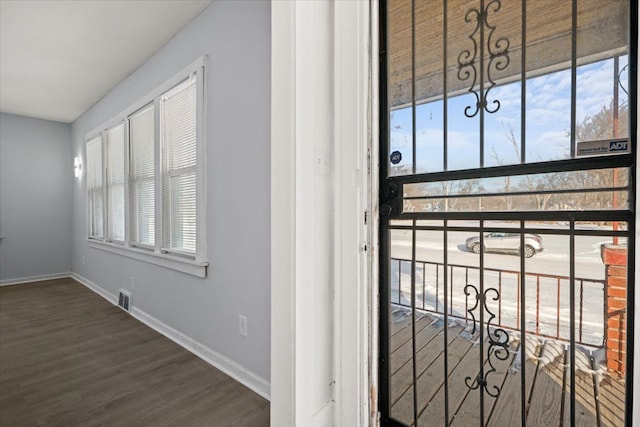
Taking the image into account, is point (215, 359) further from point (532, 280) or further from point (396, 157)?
point (532, 280)

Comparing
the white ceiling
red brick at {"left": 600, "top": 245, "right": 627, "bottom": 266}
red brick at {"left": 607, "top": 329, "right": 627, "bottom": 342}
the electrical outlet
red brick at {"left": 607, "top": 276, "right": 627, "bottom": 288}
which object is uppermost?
the white ceiling

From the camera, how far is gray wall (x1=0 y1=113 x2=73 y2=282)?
500cm

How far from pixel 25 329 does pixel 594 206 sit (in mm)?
4412

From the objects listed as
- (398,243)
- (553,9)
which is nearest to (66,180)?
(398,243)

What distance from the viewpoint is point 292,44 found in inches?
53.1

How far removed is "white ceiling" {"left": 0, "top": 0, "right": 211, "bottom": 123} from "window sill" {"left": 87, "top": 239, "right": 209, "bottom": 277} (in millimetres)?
1929

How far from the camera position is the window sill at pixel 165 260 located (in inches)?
97.1

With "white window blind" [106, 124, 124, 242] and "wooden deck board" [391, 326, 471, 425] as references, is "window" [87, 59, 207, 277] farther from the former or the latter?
"wooden deck board" [391, 326, 471, 425]

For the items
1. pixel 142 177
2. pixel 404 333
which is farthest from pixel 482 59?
pixel 142 177

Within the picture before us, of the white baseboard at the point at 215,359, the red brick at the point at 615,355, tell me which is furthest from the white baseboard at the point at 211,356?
the red brick at the point at 615,355

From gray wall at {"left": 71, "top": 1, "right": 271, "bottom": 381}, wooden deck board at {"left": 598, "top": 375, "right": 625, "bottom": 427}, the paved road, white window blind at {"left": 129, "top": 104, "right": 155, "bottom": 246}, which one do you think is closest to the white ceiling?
gray wall at {"left": 71, "top": 1, "right": 271, "bottom": 381}

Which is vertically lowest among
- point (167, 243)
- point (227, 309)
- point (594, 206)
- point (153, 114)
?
point (227, 309)

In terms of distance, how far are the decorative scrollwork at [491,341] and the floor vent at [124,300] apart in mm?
3546

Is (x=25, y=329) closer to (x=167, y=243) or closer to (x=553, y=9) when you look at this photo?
(x=167, y=243)
